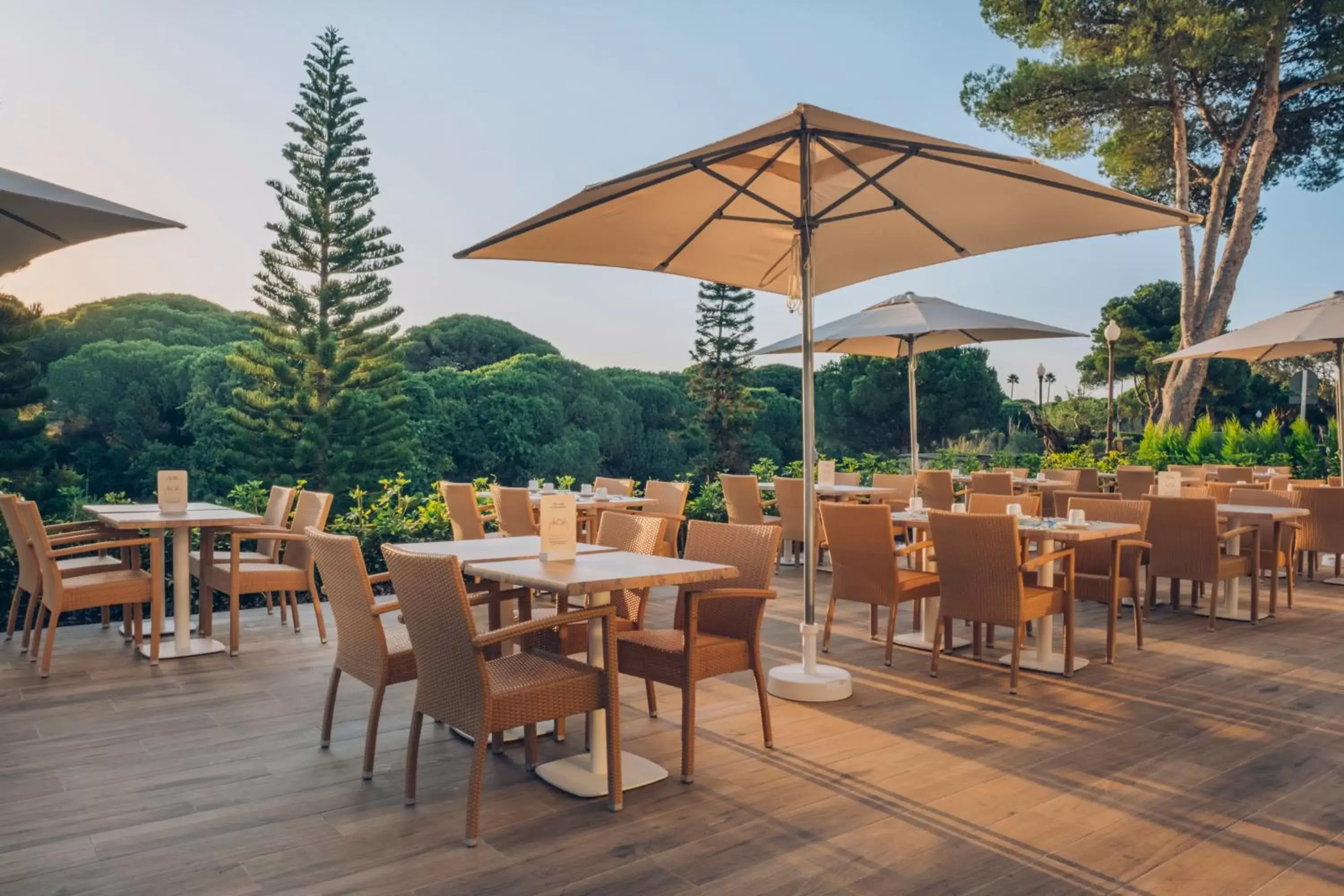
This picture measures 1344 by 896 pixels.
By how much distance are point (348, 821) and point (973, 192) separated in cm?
340

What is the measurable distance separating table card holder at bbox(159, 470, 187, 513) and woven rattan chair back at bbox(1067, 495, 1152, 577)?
4861 millimetres

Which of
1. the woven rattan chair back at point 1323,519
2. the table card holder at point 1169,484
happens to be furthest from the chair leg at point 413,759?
the woven rattan chair back at point 1323,519

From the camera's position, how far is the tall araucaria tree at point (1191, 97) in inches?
502

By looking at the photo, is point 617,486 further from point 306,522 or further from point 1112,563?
point 1112,563

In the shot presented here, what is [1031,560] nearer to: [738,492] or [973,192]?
[973,192]

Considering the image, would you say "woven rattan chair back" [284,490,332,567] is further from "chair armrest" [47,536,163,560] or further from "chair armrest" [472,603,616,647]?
"chair armrest" [472,603,616,647]

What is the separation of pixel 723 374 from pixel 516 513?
15.1 m

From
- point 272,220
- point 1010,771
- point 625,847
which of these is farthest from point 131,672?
point 272,220

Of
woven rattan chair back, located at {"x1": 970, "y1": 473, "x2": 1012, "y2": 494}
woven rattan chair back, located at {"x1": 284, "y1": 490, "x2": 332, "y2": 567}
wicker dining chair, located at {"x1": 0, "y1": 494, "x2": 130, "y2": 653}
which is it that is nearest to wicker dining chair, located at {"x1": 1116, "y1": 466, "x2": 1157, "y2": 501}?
woven rattan chair back, located at {"x1": 970, "y1": 473, "x2": 1012, "y2": 494}

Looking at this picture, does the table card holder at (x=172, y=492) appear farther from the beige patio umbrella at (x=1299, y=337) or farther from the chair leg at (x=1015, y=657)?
the beige patio umbrella at (x=1299, y=337)

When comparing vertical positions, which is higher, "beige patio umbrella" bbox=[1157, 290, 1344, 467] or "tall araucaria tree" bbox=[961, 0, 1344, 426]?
"tall araucaria tree" bbox=[961, 0, 1344, 426]

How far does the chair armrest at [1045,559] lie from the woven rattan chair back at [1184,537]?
1239 mm

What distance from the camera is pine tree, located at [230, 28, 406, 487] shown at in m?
14.1

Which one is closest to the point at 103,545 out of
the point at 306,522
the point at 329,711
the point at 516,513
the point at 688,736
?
the point at 306,522
